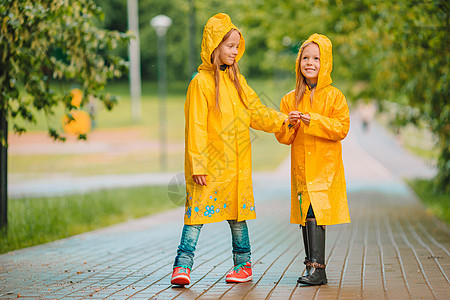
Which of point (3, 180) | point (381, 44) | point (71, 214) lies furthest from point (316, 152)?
point (381, 44)

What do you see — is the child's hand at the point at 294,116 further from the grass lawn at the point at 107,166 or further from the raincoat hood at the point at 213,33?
the raincoat hood at the point at 213,33

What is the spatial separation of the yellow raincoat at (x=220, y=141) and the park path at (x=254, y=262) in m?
0.63

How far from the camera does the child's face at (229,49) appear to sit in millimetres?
5805

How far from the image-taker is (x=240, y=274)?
5.90 m

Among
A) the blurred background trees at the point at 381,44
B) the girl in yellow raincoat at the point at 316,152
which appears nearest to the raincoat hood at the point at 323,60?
the girl in yellow raincoat at the point at 316,152

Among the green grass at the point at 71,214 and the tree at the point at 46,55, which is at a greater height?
the tree at the point at 46,55

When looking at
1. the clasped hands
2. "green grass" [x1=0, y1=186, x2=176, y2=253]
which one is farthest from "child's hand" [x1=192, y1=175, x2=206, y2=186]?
"green grass" [x1=0, y1=186, x2=176, y2=253]

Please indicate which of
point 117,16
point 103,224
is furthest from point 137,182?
point 117,16

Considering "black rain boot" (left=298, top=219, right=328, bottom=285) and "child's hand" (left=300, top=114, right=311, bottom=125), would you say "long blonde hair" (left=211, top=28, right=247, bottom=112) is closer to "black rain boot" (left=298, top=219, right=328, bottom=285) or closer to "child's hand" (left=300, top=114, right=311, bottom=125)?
"child's hand" (left=300, top=114, right=311, bottom=125)

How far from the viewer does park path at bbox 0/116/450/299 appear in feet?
18.2

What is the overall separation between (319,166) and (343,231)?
4.24 metres

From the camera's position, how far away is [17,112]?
856 centimetres

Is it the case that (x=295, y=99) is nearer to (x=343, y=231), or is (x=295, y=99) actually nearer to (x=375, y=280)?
(x=375, y=280)

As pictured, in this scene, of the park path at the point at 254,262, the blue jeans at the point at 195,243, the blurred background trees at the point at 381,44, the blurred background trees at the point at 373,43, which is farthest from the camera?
the blurred background trees at the point at 381,44
